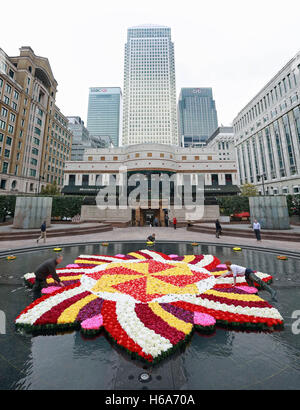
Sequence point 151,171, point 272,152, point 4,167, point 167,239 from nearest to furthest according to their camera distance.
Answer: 1. point 167,239
2. point 151,171
3. point 4,167
4. point 272,152

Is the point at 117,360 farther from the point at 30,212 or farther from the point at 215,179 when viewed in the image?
the point at 215,179

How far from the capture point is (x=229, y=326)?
4.17 metres

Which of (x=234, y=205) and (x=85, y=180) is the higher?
(x=85, y=180)

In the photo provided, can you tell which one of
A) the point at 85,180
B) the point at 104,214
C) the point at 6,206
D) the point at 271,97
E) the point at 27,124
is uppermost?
the point at 271,97

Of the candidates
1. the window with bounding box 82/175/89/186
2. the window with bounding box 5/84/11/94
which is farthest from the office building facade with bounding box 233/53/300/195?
the window with bounding box 5/84/11/94

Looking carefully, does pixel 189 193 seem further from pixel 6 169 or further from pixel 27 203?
pixel 6 169

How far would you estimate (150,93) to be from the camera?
343 feet

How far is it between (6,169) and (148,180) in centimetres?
3590

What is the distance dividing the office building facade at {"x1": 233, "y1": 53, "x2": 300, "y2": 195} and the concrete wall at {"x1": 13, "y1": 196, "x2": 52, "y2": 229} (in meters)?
40.1

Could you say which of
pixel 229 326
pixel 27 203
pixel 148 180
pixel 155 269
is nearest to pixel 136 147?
pixel 148 180

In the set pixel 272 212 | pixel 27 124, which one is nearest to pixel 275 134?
pixel 272 212

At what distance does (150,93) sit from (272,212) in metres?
111

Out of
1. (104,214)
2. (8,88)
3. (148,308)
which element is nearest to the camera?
(148,308)

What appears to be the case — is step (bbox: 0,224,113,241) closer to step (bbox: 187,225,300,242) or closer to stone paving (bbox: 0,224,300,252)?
stone paving (bbox: 0,224,300,252)
